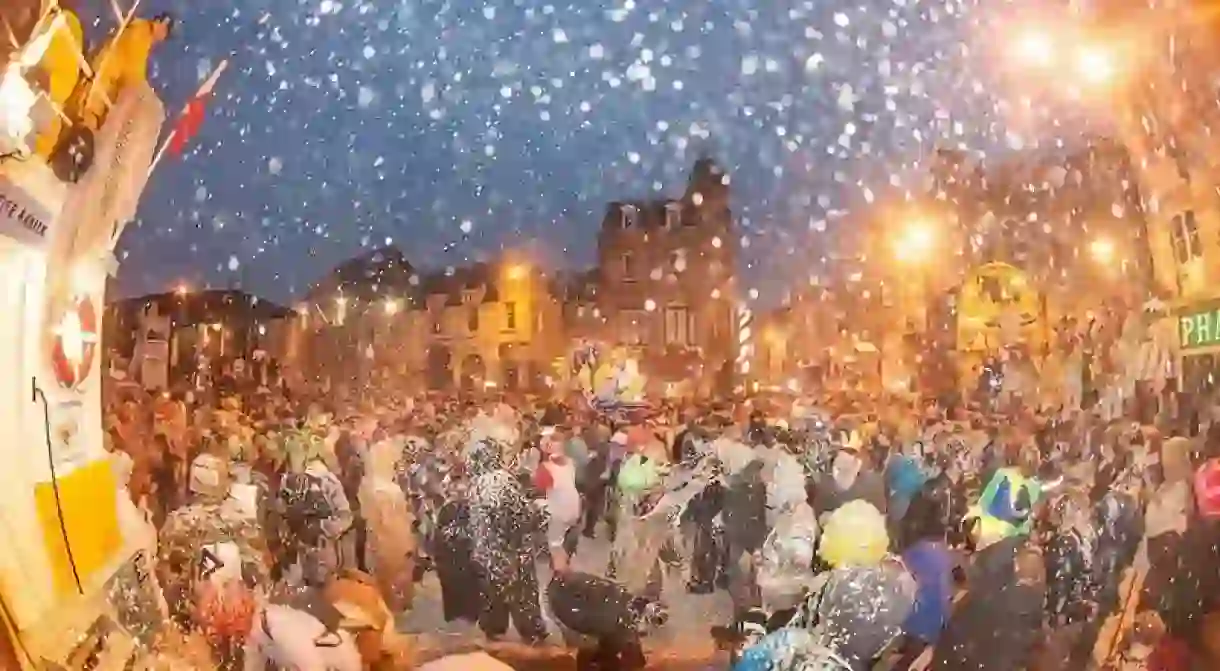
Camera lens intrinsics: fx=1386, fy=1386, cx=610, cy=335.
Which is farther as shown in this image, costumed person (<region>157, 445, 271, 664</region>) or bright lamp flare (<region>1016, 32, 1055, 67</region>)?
costumed person (<region>157, 445, 271, 664</region>)

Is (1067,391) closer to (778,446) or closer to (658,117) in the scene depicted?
(778,446)

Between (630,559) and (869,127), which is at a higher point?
(869,127)

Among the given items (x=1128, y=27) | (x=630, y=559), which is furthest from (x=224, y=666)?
(x=1128, y=27)

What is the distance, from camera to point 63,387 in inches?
154

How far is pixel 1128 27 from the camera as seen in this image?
3.75m

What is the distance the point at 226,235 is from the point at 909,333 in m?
1.91

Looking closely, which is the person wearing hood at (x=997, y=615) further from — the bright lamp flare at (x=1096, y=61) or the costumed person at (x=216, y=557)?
the costumed person at (x=216, y=557)

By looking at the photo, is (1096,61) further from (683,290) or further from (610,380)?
(610,380)

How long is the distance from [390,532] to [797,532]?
1120mm

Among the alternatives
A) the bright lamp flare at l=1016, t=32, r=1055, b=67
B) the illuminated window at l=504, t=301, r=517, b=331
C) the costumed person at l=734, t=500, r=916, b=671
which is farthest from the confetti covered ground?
the bright lamp flare at l=1016, t=32, r=1055, b=67

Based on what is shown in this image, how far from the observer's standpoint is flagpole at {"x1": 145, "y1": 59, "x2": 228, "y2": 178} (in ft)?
12.7

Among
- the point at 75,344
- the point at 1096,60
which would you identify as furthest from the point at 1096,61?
the point at 75,344

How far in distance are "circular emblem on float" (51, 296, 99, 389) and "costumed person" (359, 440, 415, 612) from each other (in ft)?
2.85

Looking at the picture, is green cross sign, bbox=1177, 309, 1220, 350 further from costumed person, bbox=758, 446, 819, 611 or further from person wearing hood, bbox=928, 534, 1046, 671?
costumed person, bbox=758, 446, 819, 611
